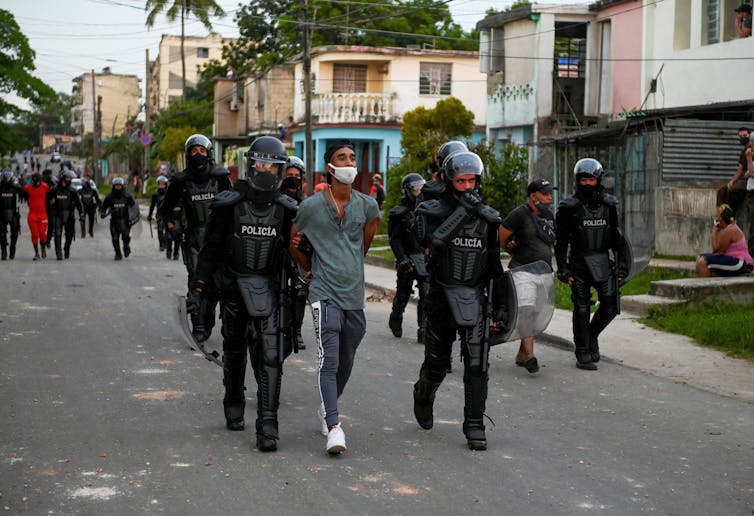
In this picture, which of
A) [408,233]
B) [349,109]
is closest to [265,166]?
[408,233]

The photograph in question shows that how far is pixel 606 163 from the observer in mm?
23688

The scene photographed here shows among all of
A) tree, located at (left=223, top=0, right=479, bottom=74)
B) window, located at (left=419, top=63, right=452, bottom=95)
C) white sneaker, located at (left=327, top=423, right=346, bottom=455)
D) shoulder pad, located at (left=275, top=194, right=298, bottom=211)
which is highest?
tree, located at (left=223, top=0, right=479, bottom=74)

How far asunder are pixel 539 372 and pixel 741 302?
4.89 meters

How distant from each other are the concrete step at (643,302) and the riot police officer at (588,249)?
3571mm

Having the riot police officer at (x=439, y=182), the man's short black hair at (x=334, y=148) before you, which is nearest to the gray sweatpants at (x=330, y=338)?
the man's short black hair at (x=334, y=148)

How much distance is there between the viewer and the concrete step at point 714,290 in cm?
1405

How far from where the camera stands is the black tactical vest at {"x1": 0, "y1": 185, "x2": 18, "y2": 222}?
23.1 meters

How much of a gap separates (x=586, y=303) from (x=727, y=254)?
5287 millimetres

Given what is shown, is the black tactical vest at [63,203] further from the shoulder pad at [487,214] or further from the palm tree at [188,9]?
the palm tree at [188,9]

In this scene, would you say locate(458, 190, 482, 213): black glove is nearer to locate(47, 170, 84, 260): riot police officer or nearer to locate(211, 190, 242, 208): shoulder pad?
locate(211, 190, 242, 208): shoulder pad

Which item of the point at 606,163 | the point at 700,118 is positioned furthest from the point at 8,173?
the point at 700,118

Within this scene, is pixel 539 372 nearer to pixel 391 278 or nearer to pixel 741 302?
pixel 741 302

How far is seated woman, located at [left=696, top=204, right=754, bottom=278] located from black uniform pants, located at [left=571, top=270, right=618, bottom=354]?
16.4ft

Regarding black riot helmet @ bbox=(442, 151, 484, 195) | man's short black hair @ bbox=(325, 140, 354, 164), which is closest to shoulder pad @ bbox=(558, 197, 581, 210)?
black riot helmet @ bbox=(442, 151, 484, 195)
